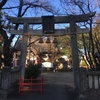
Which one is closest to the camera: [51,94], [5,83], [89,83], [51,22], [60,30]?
[5,83]

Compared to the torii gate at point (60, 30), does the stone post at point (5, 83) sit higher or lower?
lower

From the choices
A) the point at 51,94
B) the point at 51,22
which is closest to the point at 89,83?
the point at 51,94

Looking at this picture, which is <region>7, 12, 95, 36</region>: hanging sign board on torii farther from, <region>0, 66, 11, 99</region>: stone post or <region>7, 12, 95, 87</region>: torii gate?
<region>0, 66, 11, 99</region>: stone post

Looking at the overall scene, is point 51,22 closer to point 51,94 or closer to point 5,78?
point 51,94

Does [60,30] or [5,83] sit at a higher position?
[60,30]

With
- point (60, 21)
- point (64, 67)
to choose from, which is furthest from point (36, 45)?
point (60, 21)

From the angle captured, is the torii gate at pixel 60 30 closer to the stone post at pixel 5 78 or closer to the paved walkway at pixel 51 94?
the paved walkway at pixel 51 94

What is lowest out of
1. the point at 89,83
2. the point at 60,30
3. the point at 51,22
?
the point at 89,83

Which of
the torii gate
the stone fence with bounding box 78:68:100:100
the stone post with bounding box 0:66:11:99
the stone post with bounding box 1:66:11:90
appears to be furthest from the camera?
the torii gate

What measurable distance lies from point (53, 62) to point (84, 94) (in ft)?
107

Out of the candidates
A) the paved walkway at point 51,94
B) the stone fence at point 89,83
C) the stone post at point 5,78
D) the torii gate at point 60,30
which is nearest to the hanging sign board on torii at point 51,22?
the torii gate at point 60,30

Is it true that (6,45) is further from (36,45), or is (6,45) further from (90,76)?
(36,45)

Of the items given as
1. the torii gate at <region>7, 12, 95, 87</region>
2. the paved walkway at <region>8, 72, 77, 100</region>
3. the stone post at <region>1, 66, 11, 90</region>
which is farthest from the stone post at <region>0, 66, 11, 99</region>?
the torii gate at <region>7, 12, 95, 87</region>

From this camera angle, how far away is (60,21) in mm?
15320
